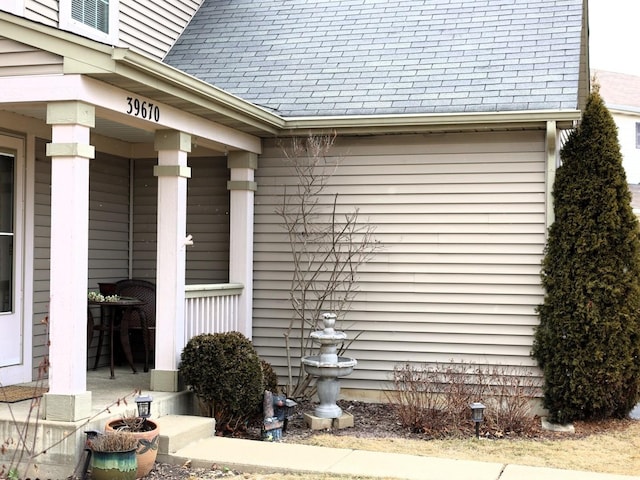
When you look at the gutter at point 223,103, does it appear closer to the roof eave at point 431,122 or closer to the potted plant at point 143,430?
the roof eave at point 431,122

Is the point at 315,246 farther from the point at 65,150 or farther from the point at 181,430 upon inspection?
the point at 65,150

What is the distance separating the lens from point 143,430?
20.7 ft

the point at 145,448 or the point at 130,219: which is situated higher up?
the point at 130,219

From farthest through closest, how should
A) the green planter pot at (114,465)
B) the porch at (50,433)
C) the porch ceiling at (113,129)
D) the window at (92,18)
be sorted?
the window at (92,18) < the porch ceiling at (113,129) < the porch at (50,433) < the green planter pot at (114,465)

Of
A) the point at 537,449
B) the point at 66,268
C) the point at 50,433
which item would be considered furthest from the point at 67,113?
the point at 537,449

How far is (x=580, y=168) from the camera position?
27.3 ft

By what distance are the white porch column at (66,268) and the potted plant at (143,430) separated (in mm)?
330

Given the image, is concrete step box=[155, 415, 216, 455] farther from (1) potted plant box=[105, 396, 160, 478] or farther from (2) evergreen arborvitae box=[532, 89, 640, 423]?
(2) evergreen arborvitae box=[532, 89, 640, 423]

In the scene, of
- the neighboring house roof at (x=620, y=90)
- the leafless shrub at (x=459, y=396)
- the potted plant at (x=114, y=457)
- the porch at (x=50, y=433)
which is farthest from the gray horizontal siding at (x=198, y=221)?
the neighboring house roof at (x=620, y=90)

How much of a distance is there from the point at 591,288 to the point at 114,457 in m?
4.87

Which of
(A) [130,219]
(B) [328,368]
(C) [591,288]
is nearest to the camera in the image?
(B) [328,368]

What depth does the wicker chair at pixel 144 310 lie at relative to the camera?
28.8 ft

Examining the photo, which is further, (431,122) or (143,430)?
(431,122)

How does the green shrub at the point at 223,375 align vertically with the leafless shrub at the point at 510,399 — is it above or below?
above
